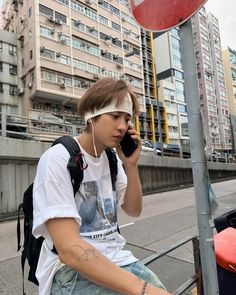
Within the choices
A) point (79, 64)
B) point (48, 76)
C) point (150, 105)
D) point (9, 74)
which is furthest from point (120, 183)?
point (150, 105)

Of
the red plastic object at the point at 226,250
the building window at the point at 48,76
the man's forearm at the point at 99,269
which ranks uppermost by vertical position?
the building window at the point at 48,76

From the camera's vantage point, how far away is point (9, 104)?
3070 cm

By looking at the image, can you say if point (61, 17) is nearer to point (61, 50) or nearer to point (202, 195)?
point (61, 50)

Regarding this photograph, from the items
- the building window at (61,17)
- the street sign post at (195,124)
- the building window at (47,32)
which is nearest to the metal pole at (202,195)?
the street sign post at (195,124)

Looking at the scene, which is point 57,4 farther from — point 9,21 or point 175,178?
point 175,178

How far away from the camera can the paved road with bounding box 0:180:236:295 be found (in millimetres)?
3549

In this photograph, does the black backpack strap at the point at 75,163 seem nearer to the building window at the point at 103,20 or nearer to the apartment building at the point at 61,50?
the apartment building at the point at 61,50

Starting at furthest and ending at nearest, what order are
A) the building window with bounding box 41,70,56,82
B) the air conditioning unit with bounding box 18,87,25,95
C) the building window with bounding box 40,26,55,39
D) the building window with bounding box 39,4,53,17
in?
the air conditioning unit with bounding box 18,87,25,95, the building window with bounding box 39,4,53,17, the building window with bounding box 40,26,55,39, the building window with bounding box 41,70,56,82

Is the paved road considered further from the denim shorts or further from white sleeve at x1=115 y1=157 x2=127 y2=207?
the denim shorts

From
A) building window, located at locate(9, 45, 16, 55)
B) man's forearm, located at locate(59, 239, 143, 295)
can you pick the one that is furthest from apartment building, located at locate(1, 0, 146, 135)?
man's forearm, located at locate(59, 239, 143, 295)

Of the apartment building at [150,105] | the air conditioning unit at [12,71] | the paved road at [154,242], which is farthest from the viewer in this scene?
the apartment building at [150,105]

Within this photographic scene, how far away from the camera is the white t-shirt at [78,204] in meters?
1.12

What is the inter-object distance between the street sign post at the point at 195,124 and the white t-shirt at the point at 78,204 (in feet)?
1.21

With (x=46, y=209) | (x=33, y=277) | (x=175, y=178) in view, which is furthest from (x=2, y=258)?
(x=175, y=178)
